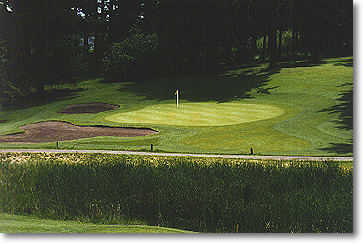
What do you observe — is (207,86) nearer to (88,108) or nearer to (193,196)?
(88,108)

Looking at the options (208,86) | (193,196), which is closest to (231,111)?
(208,86)

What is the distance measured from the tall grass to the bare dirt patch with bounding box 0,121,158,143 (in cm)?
1241

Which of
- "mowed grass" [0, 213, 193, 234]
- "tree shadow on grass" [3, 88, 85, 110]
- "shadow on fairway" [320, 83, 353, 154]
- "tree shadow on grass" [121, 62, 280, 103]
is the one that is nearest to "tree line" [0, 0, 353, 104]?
"tree shadow on grass" [3, 88, 85, 110]

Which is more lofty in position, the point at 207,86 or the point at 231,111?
the point at 207,86

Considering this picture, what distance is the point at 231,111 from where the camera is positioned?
29.6 meters

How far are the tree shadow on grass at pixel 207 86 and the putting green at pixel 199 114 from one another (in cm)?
356

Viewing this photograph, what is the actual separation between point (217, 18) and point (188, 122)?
2468cm

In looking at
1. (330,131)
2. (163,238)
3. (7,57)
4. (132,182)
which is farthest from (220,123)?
(7,57)

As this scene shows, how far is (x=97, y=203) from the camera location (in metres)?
10.3

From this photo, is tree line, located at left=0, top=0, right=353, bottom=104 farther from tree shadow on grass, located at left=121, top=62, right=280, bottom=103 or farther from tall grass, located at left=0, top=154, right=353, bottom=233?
tall grass, located at left=0, top=154, right=353, bottom=233

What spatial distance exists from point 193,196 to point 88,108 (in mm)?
24684

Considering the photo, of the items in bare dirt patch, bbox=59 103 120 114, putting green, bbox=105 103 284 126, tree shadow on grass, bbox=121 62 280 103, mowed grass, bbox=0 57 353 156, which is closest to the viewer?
mowed grass, bbox=0 57 353 156

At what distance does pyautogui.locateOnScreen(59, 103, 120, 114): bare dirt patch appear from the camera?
104 ft

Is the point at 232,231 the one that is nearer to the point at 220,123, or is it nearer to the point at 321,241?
the point at 321,241
